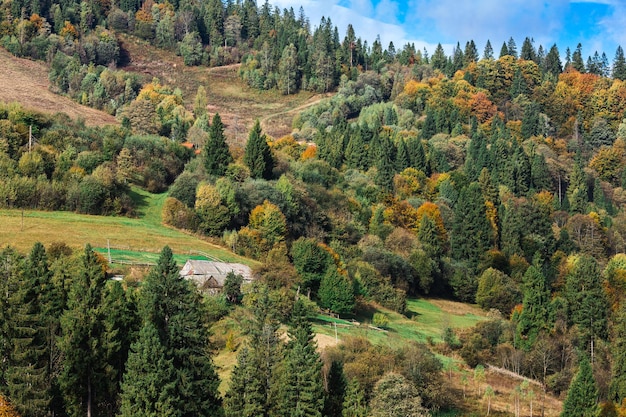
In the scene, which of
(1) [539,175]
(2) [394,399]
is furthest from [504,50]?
(2) [394,399]

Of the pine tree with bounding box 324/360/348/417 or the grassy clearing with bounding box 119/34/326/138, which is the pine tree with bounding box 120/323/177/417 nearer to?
the pine tree with bounding box 324/360/348/417

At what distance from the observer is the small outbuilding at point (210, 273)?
6681cm

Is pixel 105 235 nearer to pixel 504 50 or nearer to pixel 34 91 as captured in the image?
pixel 34 91

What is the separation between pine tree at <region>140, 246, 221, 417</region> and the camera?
46.7m

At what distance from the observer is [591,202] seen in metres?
133

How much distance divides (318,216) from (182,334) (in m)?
48.7

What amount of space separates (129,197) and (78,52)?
7269 cm

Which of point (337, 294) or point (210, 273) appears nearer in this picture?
point (210, 273)

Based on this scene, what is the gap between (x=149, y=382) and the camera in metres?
43.9

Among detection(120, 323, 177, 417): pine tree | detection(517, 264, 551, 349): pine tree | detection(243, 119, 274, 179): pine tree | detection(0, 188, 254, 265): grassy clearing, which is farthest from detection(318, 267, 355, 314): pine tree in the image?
detection(120, 323, 177, 417): pine tree

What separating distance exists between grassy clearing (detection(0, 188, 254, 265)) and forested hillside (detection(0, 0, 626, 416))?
292 centimetres

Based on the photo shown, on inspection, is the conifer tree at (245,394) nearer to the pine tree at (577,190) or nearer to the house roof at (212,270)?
the house roof at (212,270)

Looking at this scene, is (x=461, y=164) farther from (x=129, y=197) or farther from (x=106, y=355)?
(x=106, y=355)

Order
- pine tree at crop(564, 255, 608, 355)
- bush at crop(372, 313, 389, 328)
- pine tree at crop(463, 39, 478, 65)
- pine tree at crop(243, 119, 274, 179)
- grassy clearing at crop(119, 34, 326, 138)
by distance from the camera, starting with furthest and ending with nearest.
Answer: pine tree at crop(463, 39, 478, 65), grassy clearing at crop(119, 34, 326, 138), pine tree at crop(243, 119, 274, 179), pine tree at crop(564, 255, 608, 355), bush at crop(372, 313, 389, 328)
